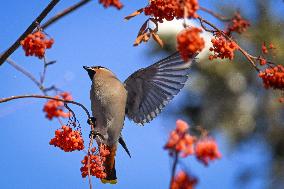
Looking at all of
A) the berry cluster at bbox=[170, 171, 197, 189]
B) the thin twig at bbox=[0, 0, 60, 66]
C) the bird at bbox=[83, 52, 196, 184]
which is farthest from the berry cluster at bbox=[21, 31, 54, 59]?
the bird at bbox=[83, 52, 196, 184]

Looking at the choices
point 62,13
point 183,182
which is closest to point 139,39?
point 62,13

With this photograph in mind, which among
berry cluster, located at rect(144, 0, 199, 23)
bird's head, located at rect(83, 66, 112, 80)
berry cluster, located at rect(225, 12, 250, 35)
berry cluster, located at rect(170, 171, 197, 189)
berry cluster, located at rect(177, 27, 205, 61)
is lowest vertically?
berry cluster, located at rect(170, 171, 197, 189)

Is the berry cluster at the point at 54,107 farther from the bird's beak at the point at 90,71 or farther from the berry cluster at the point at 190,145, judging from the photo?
the bird's beak at the point at 90,71

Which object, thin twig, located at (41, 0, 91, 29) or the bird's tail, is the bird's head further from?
thin twig, located at (41, 0, 91, 29)

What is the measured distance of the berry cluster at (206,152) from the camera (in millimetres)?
1248

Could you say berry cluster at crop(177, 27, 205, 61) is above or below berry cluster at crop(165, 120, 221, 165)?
above

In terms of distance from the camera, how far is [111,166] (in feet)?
10.6

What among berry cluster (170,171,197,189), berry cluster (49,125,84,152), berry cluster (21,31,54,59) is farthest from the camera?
berry cluster (49,125,84,152)

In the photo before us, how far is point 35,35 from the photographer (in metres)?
2.03

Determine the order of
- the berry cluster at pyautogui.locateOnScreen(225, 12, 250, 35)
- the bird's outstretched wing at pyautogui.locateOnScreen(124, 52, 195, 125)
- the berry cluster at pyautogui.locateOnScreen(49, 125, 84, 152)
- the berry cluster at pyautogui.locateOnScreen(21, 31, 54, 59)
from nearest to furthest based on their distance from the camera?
the berry cluster at pyautogui.locateOnScreen(225, 12, 250, 35) < the berry cluster at pyautogui.locateOnScreen(21, 31, 54, 59) < the berry cluster at pyautogui.locateOnScreen(49, 125, 84, 152) < the bird's outstretched wing at pyautogui.locateOnScreen(124, 52, 195, 125)

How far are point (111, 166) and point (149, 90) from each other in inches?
23.7

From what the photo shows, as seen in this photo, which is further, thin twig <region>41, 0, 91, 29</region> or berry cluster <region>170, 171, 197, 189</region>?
thin twig <region>41, 0, 91, 29</region>

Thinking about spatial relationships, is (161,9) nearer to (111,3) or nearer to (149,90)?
(111,3)

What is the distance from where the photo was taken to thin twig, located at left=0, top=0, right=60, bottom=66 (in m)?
1.73
